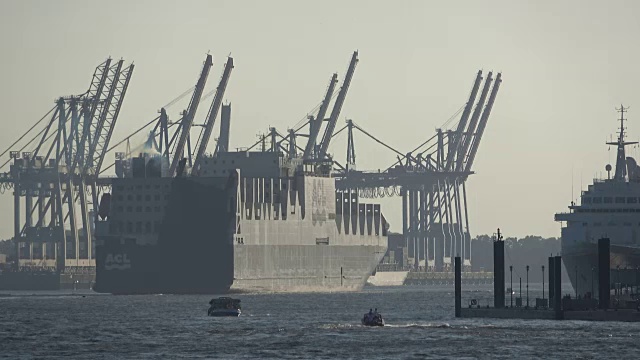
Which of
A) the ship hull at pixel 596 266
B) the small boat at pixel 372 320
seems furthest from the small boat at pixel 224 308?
the ship hull at pixel 596 266

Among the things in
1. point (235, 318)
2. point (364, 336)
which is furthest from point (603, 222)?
point (364, 336)

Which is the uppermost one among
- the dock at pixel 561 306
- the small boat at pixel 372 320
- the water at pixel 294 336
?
the dock at pixel 561 306

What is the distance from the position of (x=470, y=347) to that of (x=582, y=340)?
725 centimetres

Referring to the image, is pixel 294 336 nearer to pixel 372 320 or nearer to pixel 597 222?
pixel 372 320

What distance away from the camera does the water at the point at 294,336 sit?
109m

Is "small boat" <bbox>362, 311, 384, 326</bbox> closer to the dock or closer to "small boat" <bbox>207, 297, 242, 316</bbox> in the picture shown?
the dock

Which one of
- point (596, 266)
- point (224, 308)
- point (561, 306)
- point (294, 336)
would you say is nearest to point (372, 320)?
point (294, 336)

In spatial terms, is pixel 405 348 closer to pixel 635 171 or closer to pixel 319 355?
pixel 319 355

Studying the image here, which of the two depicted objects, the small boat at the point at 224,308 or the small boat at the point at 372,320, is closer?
the small boat at the point at 372,320

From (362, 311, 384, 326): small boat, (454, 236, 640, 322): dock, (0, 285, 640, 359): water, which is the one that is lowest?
(0, 285, 640, 359): water

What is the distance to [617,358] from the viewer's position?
104 metres

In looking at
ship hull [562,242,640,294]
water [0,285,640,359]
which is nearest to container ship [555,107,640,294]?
ship hull [562,242,640,294]

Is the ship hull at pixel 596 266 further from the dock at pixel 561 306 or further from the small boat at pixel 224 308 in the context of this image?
the small boat at pixel 224 308

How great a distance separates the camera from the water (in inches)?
4279
